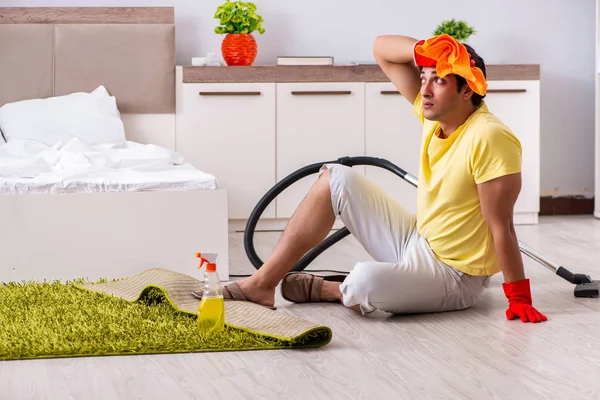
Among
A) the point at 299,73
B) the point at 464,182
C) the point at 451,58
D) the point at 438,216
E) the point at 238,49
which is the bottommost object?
the point at 438,216

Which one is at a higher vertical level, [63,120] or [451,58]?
[451,58]

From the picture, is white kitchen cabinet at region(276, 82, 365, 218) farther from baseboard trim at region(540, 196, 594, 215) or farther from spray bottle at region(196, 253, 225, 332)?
spray bottle at region(196, 253, 225, 332)

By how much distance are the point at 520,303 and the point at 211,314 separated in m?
0.89

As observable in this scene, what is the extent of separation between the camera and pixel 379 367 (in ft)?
7.07

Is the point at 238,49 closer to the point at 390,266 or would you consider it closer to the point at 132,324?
the point at 390,266

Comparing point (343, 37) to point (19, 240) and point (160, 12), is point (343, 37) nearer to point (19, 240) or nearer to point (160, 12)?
point (160, 12)

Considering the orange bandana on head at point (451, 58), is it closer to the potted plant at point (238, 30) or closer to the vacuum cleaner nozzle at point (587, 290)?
the vacuum cleaner nozzle at point (587, 290)

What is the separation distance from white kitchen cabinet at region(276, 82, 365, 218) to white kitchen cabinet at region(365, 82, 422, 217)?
0.06 metres

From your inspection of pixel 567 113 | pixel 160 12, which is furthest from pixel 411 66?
pixel 567 113

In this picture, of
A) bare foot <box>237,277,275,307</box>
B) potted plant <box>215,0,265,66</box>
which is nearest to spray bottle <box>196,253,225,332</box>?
bare foot <box>237,277,275,307</box>

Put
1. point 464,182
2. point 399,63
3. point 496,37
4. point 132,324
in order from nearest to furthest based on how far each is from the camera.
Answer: point 132,324 < point 464,182 < point 399,63 < point 496,37

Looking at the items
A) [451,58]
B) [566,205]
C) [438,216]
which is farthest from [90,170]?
[566,205]

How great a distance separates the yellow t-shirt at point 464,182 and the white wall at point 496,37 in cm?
281

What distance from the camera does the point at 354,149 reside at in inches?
202
